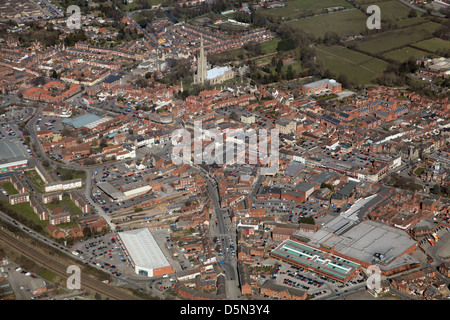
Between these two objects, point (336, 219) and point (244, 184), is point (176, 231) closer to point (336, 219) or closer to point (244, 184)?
point (244, 184)

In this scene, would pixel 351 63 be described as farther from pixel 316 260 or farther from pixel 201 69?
pixel 316 260

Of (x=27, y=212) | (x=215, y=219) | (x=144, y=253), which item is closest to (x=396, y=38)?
(x=215, y=219)

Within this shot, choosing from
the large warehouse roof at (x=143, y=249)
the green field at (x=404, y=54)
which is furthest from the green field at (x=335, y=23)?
the large warehouse roof at (x=143, y=249)

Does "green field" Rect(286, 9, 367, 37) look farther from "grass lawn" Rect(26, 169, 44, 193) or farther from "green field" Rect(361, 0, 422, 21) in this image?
"grass lawn" Rect(26, 169, 44, 193)

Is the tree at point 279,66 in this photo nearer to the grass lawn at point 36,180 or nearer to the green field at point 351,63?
the green field at point 351,63

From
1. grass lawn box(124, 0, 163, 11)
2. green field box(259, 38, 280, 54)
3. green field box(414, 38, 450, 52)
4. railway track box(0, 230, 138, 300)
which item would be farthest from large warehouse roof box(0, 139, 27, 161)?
green field box(414, 38, 450, 52)
